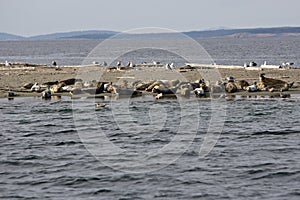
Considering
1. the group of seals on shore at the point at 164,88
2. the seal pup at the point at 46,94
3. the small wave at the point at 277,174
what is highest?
the group of seals on shore at the point at 164,88

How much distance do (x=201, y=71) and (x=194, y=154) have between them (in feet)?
79.5

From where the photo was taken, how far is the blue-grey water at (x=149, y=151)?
15383 millimetres

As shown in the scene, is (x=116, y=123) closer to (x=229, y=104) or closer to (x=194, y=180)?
(x=229, y=104)

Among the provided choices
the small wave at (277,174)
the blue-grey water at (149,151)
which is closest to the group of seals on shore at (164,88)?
the blue-grey water at (149,151)

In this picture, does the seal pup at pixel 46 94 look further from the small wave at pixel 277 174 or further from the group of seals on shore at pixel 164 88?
the small wave at pixel 277 174

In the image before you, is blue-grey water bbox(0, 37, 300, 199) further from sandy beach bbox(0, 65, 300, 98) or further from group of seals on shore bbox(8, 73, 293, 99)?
sandy beach bbox(0, 65, 300, 98)

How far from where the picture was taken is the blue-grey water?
50.5 ft

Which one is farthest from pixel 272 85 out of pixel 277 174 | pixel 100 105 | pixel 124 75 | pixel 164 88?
pixel 277 174

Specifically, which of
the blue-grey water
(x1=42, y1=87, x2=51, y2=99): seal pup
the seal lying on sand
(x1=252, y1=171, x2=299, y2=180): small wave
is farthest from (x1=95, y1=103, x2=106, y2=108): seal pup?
(x1=252, y1=171, x2=299, y2=180): small wave

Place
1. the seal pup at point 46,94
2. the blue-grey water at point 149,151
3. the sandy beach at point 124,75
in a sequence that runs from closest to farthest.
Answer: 1. the blue-grey water at point 149,151
2. the seal pup at point 46,94
3. the sandy beach at point 124,75

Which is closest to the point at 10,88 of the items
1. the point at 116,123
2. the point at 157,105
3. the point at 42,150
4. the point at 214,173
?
the point at 157,105

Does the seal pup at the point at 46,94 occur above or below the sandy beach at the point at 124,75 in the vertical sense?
below

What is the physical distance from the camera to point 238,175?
643 inches

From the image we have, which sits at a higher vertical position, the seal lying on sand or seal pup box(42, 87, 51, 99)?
the seal lying on sand
